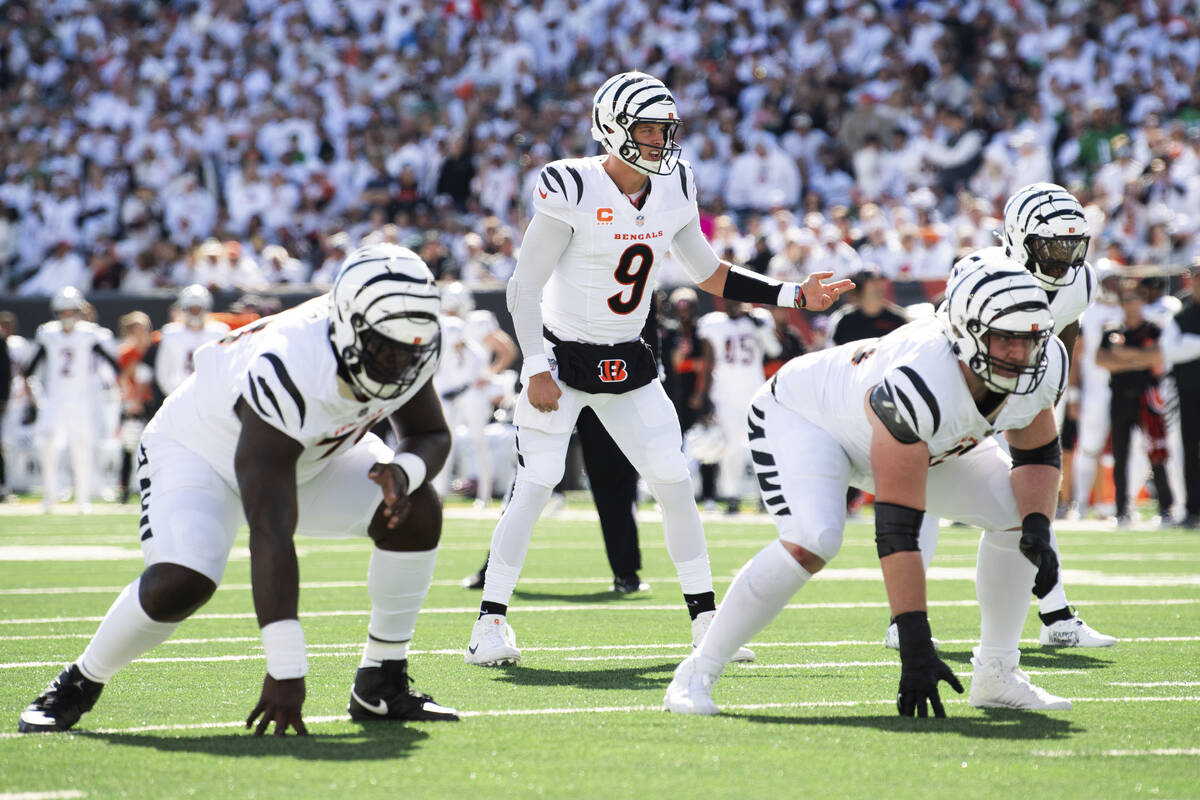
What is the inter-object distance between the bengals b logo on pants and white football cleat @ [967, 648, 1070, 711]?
182 centimetres

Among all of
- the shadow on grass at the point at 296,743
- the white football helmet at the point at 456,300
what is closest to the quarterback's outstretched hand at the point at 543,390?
the shadow on grass at the point at 296,743

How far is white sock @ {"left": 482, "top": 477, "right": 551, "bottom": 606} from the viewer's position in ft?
19.7

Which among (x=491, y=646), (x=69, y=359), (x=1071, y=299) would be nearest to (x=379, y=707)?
(x=491, y=646)

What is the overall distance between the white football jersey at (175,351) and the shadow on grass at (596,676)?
960 centimetres

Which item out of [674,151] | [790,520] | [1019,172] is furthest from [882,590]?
[1019,172]

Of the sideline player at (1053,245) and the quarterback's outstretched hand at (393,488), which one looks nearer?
the quarterback's outstretched hand at (393,488)

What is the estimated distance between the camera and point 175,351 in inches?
576

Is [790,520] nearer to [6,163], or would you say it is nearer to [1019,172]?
[1019,172]

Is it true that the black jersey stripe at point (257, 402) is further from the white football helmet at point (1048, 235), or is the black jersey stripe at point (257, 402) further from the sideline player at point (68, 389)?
the sideline player at point (68, 389)

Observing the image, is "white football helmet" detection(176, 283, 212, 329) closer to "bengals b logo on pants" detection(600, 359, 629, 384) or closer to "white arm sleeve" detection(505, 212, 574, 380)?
"white arm sleeve" detection(505, 212, 574, 380)

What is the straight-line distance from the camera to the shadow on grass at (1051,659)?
5.73m

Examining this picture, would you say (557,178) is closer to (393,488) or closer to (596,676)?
(596,676)

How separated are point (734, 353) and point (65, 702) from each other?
1026 centimetres

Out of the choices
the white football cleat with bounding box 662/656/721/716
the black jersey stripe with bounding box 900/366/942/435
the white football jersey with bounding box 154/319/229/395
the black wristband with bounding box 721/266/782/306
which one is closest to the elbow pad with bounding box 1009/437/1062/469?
the black jersey stripe with bounding box 900/366/942/435
